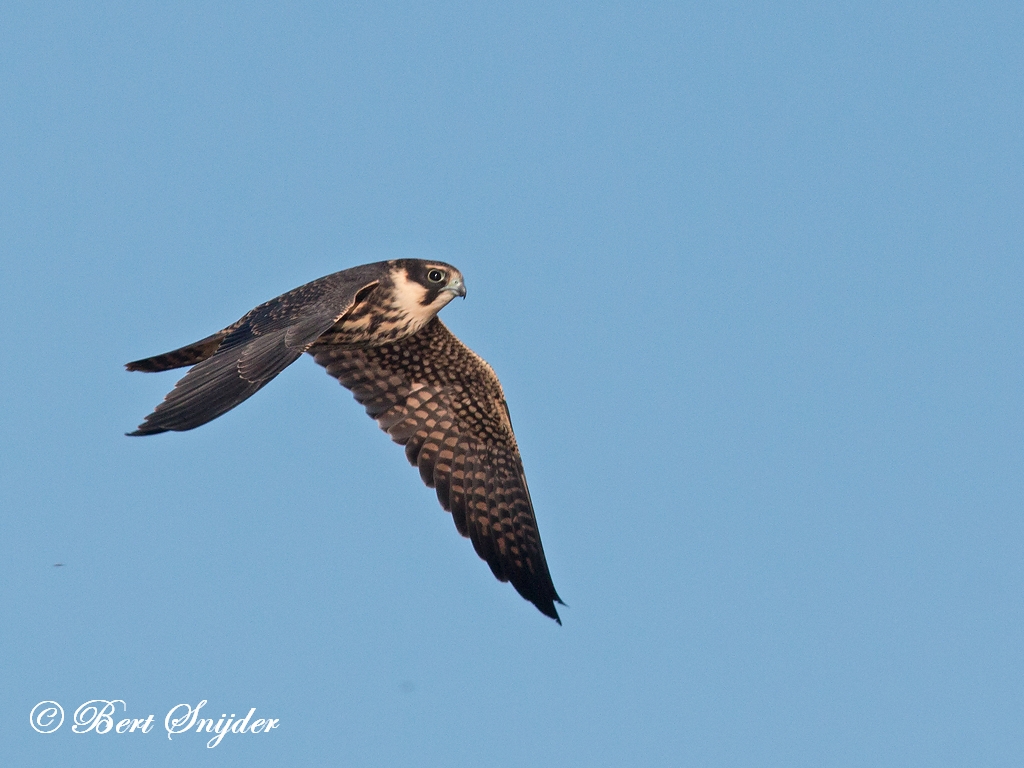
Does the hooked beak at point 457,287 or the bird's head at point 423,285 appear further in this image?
the hooked beak at point 457,287

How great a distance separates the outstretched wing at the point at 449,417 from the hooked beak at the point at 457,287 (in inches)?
37.9

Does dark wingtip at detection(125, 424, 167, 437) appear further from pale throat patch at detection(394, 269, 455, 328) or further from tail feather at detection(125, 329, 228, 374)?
pale throat patch at detection(394, 269, 455, 328)

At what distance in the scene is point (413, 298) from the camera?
1105cm

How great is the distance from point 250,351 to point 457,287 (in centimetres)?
233

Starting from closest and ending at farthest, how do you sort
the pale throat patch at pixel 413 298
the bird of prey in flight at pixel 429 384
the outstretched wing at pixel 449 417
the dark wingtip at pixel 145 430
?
the dark wingtip at pixel 145 430
the bird of prey in flight at pixel 429 384
the pale throat patch at pixel 413 298
the outstretched wing at pixel 449 417

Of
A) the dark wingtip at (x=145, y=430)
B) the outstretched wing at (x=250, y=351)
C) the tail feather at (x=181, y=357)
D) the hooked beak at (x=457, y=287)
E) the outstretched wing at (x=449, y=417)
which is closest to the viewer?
the dark wingtip at (x=145, y=430)

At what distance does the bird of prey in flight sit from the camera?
1063 centimetres

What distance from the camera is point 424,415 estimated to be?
12.3m

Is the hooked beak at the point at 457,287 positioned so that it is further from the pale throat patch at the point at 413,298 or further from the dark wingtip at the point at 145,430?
the dark wingtip at the point at 145,430

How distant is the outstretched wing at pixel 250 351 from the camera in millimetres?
8523

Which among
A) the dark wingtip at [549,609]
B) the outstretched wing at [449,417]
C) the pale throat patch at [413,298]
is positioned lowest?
the dark wingtip at [549,609]

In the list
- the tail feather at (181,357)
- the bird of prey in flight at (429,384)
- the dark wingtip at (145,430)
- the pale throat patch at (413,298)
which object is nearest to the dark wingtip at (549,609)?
the bird of prey in flight at (429,384)

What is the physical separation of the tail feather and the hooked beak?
1771 mm

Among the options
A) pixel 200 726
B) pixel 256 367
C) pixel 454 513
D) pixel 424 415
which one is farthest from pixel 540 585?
pixel 256 367
